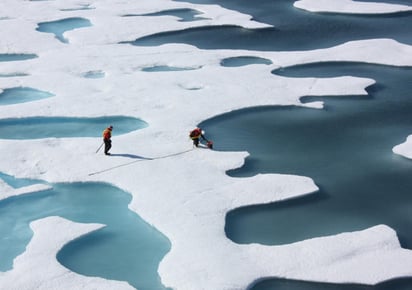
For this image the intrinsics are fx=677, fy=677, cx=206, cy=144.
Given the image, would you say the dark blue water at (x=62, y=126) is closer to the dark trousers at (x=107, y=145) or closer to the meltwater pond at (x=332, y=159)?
the dark trousers at (x=107, y=145)

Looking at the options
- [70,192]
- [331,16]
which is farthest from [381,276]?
[331,16]

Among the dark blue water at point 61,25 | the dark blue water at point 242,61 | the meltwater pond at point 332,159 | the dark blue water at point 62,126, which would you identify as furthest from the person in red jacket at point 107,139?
the dark blue water at point 61,25

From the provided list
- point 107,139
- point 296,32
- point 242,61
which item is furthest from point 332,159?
point 296,32

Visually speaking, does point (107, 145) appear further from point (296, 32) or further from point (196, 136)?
point (296, 32)

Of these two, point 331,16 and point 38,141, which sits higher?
point 331,16

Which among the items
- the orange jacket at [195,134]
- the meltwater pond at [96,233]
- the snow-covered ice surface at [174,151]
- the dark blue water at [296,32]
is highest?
the dark blue water at [296,32]

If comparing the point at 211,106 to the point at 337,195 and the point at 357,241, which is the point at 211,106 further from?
the point at 357,241
